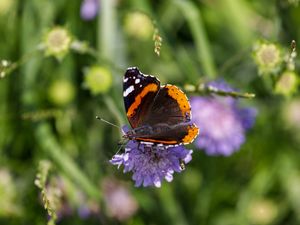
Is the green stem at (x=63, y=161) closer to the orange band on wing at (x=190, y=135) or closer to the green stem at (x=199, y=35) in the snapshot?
the green stem at (x=199, y=35)

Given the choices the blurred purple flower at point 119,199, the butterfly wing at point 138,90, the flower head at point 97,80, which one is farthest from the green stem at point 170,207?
A: the butterfly wing at point 138,90

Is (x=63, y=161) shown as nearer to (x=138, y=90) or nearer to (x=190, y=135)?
(x=138, y=90)

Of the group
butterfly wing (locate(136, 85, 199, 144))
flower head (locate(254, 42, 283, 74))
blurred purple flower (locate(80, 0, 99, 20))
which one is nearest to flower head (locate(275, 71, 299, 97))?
flower head (locate(254, 42, 283, 74))

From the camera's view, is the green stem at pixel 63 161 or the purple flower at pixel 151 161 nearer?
the purple flower at pixel 151 161

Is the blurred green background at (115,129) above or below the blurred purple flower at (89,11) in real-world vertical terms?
below

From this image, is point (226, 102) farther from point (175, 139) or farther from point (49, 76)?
point (175, 139)

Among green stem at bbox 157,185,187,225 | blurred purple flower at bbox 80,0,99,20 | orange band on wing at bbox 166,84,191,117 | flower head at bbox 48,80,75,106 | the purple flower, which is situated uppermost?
blurred purple flower at bbox 80,0,99,20

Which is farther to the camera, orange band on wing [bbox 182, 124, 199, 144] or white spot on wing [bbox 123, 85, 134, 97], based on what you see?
white spot on wing [bbox 123, 85, 134, 97]

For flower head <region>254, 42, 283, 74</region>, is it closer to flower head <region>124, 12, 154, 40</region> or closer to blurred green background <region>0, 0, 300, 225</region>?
blurred green background <region>0, 0, 300, 225</region>
